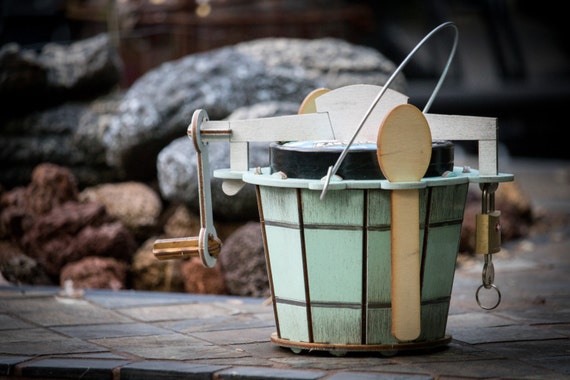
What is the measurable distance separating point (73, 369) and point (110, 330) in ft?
2.82

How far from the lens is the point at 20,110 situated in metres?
8.80

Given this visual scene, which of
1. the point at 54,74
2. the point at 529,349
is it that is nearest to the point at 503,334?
the point at 529,349

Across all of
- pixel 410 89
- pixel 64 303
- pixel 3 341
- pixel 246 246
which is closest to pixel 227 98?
pixel 246 246

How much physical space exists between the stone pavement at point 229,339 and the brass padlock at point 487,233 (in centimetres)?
44

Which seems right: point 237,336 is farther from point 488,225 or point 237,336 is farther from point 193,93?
point 193,93

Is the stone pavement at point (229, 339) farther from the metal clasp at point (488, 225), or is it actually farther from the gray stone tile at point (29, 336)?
the metal clasp at point (488, 225)

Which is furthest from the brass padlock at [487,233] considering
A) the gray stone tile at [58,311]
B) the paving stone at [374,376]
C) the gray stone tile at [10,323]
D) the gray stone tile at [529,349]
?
the gray stone tile at [10,323]

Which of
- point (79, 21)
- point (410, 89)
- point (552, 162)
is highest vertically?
Result: point (79, 21)

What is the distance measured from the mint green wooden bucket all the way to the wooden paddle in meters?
0.06

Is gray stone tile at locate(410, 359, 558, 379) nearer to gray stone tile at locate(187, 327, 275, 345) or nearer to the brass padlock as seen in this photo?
the brass padlock

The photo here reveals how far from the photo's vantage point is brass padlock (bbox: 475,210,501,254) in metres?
4.52

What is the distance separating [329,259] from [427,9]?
387 inches

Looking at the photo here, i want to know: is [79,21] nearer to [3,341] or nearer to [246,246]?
[246,246]

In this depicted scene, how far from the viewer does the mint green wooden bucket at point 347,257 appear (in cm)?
421
